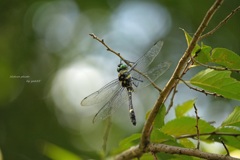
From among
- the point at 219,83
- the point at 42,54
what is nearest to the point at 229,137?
the point at 219,83

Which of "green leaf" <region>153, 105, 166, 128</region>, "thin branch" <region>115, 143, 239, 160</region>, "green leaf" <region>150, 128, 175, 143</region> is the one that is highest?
"green leaf" <region>153, 105, 166, 128</region>

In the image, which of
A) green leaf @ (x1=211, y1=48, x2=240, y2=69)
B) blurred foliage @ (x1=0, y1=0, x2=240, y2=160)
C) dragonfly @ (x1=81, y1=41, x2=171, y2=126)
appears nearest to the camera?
green leaf @ (x1=211, y1=48, x2=240, y2=69)

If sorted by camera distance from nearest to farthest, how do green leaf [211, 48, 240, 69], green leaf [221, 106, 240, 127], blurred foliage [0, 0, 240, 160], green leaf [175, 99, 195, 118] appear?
1. green leaf [211, 48, 240, 69]
2. green leaf [221, 106, 240, 127]
3. green leaf [175, 99, 195, 118]
4. blurred foliage [0, 0, 240, 160]

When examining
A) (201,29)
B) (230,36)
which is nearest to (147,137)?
(201,29)

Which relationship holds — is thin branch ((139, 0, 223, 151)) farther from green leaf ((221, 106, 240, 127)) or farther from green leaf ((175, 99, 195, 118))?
green leaf ((175, 99, 195, 118))

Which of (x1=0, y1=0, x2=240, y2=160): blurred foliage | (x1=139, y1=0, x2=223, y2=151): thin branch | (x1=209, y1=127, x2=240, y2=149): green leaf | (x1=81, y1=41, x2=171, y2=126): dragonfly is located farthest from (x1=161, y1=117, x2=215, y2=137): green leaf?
(x1=0, y1=0, x2=240, y2=160): blurred foliage

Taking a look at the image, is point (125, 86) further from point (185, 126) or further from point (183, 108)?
point (185, 126)

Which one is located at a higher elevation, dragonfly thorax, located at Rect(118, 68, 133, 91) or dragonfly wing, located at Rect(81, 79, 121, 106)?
dragonfly thorax, located at Rect(118, 68, 133, 91)
